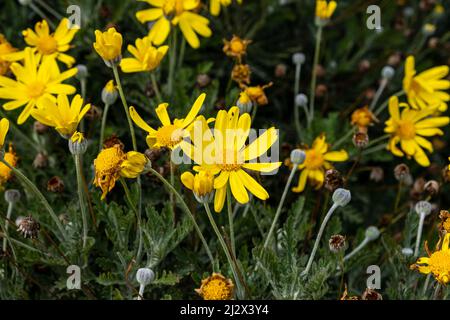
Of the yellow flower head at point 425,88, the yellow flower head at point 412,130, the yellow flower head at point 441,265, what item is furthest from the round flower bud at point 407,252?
the yellow flower head at point 425,88

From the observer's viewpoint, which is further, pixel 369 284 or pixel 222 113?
pixel 369 284

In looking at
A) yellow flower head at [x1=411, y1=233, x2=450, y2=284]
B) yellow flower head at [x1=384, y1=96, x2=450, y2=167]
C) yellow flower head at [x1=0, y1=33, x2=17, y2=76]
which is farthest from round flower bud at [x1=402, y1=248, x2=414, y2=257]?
yellow flower head at [x1=0, y1=33, x2=17, y2=76]

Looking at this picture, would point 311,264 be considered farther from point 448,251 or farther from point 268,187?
point 268,187

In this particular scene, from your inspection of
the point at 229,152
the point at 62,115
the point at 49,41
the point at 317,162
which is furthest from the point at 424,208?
the point at 49,41

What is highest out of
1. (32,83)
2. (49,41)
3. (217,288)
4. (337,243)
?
(49,41)

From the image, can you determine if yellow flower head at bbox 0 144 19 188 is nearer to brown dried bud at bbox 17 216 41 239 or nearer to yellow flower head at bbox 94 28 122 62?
brown dried bud at bbox 17 216 41 239

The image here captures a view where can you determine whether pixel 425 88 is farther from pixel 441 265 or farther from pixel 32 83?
pixel 32 83
